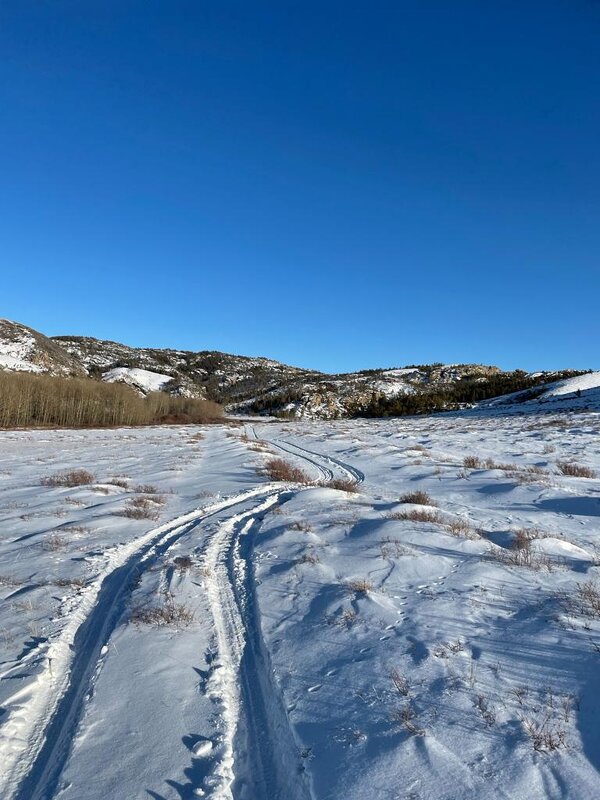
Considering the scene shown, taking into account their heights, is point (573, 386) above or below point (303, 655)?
above

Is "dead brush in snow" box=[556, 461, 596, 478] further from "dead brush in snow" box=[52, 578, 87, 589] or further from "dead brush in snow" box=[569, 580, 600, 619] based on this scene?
"dead brush in snow" box=[52, 578, 87, 589]

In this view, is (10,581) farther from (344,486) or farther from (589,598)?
(344,486)

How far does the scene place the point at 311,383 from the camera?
107438 millimetres

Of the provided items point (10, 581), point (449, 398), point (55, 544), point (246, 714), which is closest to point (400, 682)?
point (246, 714)

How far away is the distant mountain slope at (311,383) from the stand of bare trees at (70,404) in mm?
7820

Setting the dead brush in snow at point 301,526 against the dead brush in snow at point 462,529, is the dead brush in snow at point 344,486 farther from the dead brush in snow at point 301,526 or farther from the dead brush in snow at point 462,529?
the dead brush in snow at point 462,529

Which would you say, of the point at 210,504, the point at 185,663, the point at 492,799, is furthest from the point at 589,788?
the point at 210,504

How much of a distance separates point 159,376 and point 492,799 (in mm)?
129224

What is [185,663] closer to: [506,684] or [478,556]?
[506,684]

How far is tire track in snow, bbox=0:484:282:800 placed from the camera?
2.80 metres

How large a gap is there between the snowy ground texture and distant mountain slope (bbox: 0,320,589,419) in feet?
175

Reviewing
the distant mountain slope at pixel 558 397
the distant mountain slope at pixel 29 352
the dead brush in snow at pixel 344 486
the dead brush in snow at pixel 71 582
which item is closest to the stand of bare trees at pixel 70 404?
the distant mountain slope at pixel 29 352

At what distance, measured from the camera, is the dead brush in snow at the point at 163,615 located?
461 cm

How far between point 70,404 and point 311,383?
2473 inches
